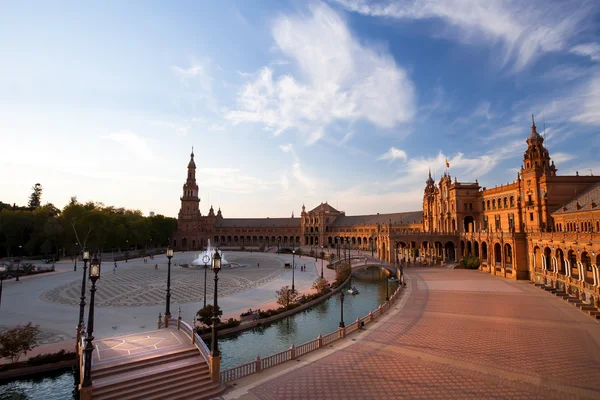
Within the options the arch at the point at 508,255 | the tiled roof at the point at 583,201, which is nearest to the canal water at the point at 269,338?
the arch at the point at 508,255

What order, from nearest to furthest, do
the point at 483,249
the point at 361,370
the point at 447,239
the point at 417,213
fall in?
the point at 361,370
the point at 483,249
the point at 447,239
the point at 417,213

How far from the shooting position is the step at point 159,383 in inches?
532

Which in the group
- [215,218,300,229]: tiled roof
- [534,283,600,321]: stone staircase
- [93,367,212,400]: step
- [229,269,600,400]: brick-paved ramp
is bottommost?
[229,269,600,400]: brick-paved ramp

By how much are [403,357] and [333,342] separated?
4.68 metres

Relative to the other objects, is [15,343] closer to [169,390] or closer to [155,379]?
[155,379]

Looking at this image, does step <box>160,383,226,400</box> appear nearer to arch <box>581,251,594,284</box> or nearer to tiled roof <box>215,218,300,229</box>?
arch <box>581,251,594,284</box>

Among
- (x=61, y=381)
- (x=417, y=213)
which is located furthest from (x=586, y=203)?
(x=417, y=213)

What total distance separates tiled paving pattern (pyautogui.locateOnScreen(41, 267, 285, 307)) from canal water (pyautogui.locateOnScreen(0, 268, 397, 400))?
39.1ft

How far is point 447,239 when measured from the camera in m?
67.6

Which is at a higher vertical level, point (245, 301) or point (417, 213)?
point (417, 213)

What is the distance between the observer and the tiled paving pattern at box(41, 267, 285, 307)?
35062 millimetres

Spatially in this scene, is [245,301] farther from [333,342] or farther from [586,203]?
[586,203]

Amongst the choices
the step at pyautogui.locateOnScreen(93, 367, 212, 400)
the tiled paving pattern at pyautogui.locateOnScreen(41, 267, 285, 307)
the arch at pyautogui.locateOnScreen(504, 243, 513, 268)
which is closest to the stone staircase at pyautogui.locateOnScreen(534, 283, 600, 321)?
the arch at pyautogui.locateOnScreen(504, 243, 513, 268)

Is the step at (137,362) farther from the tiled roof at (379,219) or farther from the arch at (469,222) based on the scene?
the tiled roof at (379,219)
